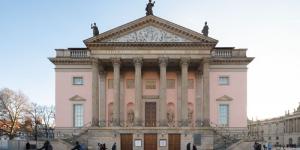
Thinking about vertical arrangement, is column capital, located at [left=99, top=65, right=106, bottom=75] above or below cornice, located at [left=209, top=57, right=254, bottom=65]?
below

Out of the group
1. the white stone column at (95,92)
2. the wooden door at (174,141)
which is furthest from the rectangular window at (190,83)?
the white stone column at (95,92)

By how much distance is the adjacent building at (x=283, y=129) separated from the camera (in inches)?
4469

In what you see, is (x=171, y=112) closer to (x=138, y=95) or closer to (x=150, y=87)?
(x=150, y=87)

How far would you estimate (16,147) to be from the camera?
44.3 metres

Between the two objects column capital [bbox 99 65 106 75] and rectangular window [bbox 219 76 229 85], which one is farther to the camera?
rectangular window [bbox 219 76 229 85]

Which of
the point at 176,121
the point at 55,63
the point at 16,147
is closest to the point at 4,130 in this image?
the point at 55,63

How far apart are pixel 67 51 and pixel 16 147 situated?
14.9m

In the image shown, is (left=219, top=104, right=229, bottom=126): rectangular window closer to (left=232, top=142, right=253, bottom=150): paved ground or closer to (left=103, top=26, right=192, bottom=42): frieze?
(left=232, top=142, right=253, bottom=150): paved ground

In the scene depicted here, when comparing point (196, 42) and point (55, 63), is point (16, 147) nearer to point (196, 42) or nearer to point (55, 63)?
point (55, 63)

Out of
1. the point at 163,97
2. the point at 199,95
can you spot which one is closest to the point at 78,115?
the point at 163,97

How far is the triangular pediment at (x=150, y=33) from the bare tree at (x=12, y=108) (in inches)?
1603

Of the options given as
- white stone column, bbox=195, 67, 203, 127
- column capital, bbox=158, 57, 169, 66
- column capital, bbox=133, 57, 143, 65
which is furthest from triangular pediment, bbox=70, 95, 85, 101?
white stone column, bbox=195, 67, 203, 127

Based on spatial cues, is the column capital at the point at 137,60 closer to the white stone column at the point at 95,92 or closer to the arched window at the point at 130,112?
the white stone column at the point at 95,92

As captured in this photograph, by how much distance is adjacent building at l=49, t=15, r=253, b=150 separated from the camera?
46000 millimetres
